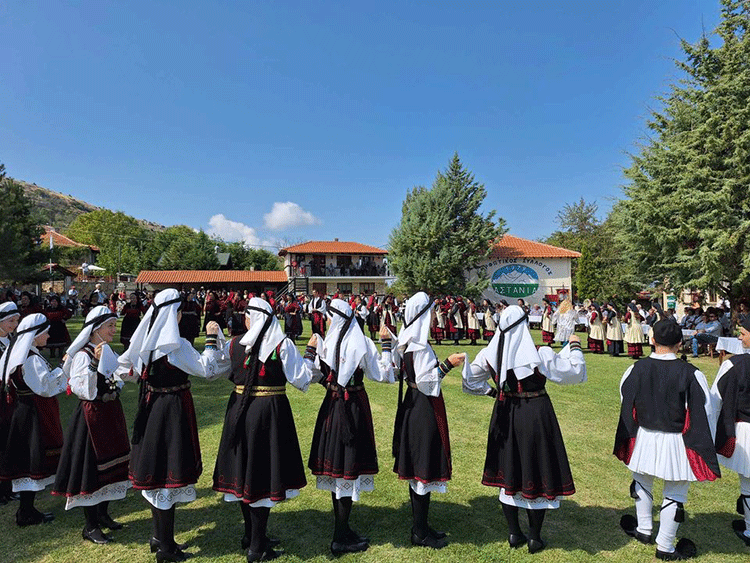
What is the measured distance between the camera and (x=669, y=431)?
3541 millimetres

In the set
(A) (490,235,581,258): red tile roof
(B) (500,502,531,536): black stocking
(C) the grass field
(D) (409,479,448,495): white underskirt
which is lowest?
(C) the grass field

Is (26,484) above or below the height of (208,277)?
below

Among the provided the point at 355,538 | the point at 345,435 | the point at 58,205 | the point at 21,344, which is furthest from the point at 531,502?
the point at 58,205

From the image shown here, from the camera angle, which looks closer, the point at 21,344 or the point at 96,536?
the point at 96,536

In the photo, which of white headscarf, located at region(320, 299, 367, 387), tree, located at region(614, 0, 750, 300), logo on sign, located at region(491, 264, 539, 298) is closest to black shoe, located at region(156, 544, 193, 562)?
white headscarf, located at region(320, 299, 367, 387)

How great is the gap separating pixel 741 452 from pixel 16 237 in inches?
889

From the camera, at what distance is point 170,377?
11.9ft

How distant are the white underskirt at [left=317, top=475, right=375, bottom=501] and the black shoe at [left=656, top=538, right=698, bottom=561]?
234cm

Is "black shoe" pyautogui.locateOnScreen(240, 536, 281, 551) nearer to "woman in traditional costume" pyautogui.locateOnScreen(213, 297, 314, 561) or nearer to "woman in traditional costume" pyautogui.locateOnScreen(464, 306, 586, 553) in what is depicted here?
"woman in traditional costume" pyautogui.locateOnScreen(213, 297, 314, 561)

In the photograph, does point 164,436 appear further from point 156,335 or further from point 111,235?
point 111,235

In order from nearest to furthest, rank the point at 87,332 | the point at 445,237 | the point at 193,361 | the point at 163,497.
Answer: the point at 163,497, the point at 193,361, the point at 87,332, the point at 445,237

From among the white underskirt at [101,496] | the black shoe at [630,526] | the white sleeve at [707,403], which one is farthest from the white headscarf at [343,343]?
the black shoe at [630,526]

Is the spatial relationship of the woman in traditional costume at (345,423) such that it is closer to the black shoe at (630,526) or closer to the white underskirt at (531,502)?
the white underskirt at (531,502)

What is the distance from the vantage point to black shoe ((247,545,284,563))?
3482 mm
